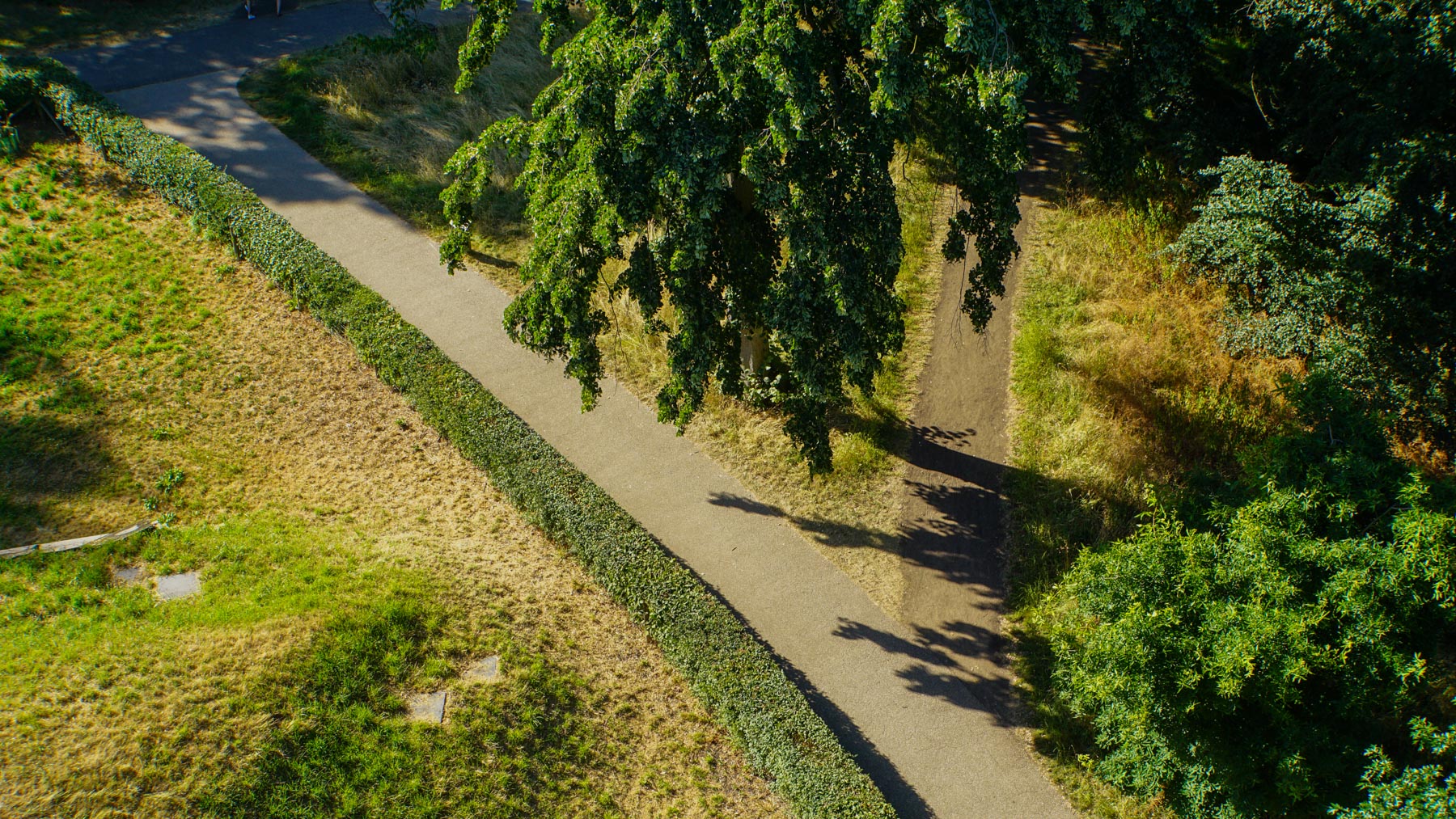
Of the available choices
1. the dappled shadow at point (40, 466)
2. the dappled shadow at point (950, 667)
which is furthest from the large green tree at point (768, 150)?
the dappled shadow at point (40, 466)

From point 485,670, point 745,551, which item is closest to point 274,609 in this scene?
point 485,670

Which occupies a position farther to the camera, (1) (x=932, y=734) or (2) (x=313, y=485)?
(2) (x=313, y=485)

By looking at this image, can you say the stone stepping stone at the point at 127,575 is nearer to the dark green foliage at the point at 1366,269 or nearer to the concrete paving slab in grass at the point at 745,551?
the concrete paving slab in grass at the point at 745,551

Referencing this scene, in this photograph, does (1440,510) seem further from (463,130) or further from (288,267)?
(463,130)

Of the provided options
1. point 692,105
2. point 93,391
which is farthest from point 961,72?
point 93,391

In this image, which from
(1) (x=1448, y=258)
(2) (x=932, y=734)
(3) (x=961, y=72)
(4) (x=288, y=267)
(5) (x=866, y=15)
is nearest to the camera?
(5) (x=866, y=15)

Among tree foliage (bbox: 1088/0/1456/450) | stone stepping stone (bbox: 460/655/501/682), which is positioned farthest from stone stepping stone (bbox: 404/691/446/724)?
tree foliage (bbox: 1088/0/1456/450)

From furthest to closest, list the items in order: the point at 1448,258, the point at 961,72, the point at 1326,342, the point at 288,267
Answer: the point at 288,267 → the point at 1326,342 → the point at 1448,258 → the point at 961,72
